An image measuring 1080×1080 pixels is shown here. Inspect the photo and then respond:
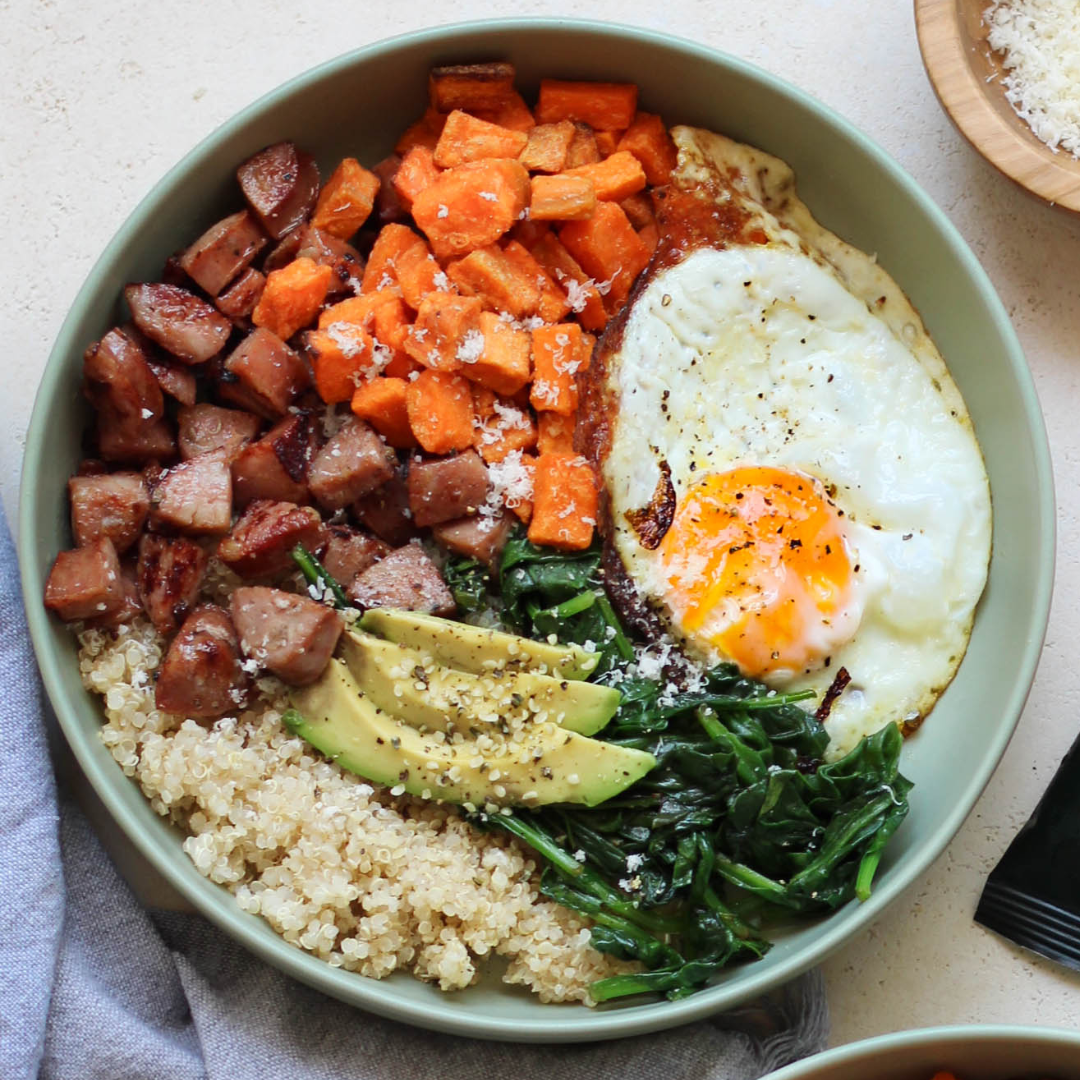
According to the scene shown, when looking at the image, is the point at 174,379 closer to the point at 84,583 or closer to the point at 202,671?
the point at 84,583

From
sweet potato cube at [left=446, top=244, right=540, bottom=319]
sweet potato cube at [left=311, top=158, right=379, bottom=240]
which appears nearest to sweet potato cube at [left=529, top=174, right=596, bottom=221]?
sweet potato cube at [left=446, top=244, right=540, bottom=319]

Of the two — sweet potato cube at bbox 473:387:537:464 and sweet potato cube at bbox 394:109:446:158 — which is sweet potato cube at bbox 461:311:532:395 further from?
sweet potato cube at bbox 394:109:446:158

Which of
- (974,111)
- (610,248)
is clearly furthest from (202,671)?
(974,111)

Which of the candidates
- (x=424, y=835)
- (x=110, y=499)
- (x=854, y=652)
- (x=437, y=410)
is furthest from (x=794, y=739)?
(x=110, y=499)

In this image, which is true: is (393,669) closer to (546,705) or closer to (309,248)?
(546,705)

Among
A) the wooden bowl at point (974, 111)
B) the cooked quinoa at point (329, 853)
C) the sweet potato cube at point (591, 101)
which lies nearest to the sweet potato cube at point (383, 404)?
the cooked quinoa at point (329, 853)
